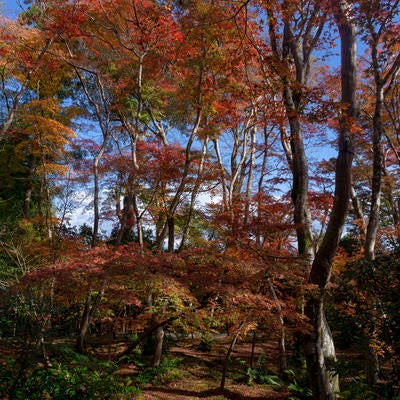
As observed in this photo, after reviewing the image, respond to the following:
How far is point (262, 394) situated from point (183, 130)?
32.7 feet

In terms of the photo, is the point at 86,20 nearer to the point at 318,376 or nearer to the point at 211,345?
the point at 318,376

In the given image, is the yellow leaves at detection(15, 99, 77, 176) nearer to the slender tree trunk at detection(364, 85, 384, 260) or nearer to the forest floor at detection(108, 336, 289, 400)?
the forest floor at detection(108, 336, 289, 400)

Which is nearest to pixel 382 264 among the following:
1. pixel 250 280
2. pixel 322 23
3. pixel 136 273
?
pixel 250 280

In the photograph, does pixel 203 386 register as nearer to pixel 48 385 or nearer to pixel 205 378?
pixel 205 378

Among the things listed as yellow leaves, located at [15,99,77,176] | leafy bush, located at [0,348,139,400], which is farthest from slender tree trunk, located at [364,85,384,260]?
yellow leaves, located at [15,99,77,176]

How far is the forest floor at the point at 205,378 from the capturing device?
6527 mm

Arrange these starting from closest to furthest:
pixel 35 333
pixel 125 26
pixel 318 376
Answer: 1. pixel 35 333
2. pixel 318 376
3. pixel 125 26

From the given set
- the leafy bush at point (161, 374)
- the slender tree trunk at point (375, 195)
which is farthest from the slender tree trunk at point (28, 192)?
the slender tree trunk at point (375, 195)

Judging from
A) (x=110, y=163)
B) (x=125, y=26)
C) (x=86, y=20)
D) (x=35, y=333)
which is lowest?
(x=35, y=333)

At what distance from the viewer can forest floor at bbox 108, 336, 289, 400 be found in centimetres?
653

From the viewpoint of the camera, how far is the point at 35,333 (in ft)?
11.8

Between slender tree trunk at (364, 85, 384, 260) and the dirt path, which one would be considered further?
the dirt path

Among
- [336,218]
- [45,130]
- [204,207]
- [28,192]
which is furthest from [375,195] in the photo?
[28,192]

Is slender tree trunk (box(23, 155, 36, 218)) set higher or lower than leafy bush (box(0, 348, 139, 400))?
higher
